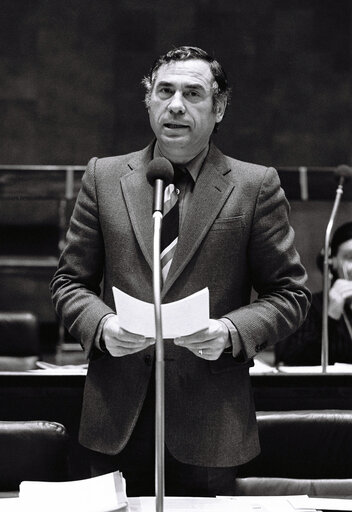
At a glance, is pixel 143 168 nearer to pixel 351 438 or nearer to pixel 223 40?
pixel 351 438

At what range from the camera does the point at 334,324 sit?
317 cm

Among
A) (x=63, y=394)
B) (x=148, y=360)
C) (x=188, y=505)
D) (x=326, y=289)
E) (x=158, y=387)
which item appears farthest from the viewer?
(x=326, y=289)

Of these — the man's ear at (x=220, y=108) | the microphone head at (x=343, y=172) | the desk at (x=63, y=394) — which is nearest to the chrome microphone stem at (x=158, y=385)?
the man's ear at (x=220, y=108)

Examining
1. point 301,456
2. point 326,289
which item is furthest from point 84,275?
point 326,289

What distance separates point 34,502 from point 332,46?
461 cm

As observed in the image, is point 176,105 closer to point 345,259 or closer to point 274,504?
point 274,504

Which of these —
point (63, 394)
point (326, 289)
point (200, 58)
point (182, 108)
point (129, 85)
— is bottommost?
point (63, 394)

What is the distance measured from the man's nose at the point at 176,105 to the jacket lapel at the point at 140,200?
13 cm

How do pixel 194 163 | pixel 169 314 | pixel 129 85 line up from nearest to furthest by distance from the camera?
pixel 169 314 < pixel 194 163 < pixel 129 85

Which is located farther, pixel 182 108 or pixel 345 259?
pixel 345 259

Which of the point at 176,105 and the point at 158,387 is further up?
the point at 176,105

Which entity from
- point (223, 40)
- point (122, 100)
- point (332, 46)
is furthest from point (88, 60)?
point (332, 46)

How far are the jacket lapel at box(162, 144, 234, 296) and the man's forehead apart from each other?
16cm

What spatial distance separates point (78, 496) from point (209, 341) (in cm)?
33
